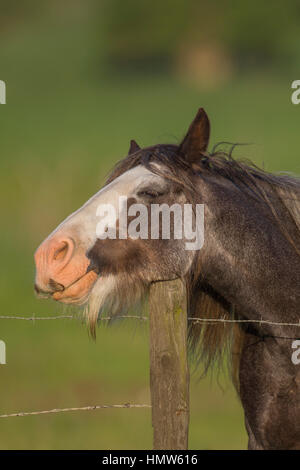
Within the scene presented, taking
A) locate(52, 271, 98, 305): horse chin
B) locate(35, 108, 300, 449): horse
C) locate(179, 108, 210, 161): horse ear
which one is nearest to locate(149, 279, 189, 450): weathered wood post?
locate(35, 108, 300, 449): horse

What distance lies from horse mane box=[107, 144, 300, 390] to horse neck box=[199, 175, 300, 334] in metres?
0.07

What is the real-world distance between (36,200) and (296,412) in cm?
1310

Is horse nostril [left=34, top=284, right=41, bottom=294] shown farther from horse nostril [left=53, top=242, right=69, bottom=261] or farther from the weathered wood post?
the weathered wood post

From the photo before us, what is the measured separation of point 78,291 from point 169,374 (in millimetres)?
521

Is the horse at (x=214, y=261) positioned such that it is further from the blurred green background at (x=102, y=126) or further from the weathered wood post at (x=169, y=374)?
the blurred green background at (x=102, y=126)

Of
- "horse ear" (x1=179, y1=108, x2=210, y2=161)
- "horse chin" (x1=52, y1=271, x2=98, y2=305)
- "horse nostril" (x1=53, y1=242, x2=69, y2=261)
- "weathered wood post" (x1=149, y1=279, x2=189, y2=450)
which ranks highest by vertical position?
"horse ear" (x1=179, y1=108, x2=210, y2=161)

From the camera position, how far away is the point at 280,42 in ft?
143

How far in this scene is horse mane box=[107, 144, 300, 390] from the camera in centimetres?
381

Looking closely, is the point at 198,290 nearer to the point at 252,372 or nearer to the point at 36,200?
the point at 252,372

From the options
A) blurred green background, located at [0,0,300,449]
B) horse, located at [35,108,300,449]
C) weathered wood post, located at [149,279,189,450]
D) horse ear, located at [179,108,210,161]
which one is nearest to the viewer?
weathered wood post, located at [149,279,189,450]

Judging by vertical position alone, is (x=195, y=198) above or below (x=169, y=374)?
above


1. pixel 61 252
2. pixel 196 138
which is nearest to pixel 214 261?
pixel 196 138

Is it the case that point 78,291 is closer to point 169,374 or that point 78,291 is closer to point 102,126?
point 169,374

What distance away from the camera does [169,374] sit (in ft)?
11.6
